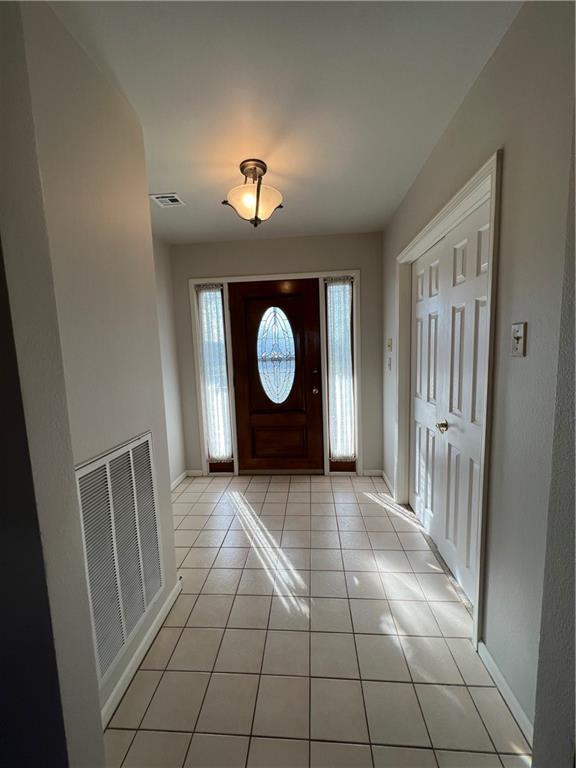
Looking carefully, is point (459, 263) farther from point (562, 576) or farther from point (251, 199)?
point (562, 576)

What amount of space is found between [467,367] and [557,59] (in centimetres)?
109

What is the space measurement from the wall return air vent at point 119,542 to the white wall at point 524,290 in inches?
59.1

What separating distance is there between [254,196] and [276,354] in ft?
5.72

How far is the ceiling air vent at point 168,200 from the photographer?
220 centimetres

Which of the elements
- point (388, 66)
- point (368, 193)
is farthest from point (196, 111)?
point (368, 193)

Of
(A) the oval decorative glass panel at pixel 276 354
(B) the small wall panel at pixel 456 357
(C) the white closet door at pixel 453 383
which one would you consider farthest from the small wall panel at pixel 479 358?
(A) the oval decorative glass panel at pixel 276 354

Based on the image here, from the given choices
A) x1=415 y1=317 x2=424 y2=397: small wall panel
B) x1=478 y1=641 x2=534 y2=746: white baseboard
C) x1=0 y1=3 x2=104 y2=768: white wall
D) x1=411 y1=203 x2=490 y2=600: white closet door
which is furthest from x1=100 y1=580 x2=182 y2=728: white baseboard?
x1=415 y1=317 x2=424 y2=397: small wall panel

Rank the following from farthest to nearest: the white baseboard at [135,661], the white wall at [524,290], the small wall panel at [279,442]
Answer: the small wall panel at [279,442] < the white baseboard at [135,661] < the white wall at [524,290]

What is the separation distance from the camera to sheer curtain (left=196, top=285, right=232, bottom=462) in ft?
10.9

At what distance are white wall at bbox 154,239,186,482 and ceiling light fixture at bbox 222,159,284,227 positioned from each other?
58.4 inches

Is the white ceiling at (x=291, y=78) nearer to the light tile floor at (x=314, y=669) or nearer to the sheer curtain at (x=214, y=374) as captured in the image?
the sheer curtain at (x=214, y=374)

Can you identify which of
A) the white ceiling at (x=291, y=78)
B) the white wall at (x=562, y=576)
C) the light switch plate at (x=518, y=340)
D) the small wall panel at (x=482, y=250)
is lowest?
the white wall at (x=562, y=576)

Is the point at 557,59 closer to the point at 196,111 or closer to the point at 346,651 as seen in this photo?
the point at 196,111

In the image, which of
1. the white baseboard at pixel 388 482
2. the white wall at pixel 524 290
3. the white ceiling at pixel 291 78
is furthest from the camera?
the white baseboard at pixel 388 482
